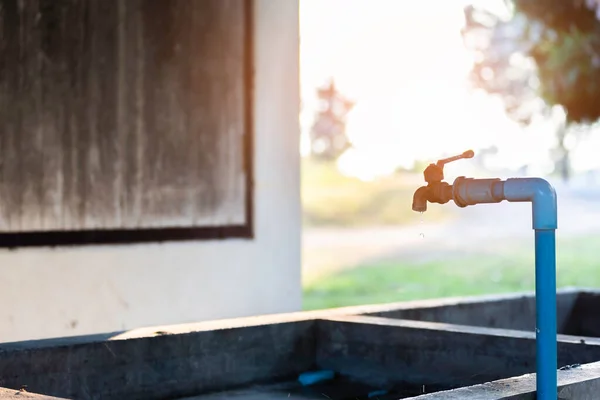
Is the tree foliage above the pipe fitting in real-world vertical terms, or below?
above

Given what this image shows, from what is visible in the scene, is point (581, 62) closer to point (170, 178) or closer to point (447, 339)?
point (170, 178)

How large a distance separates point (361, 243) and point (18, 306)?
14.3m

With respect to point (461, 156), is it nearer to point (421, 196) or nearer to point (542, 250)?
point (421, 196)

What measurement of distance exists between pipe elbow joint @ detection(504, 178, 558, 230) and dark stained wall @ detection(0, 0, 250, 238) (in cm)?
300

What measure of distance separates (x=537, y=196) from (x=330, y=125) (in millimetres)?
18482

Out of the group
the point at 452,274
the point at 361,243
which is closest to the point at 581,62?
the point at 452,274

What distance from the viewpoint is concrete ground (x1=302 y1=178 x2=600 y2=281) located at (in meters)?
17.5

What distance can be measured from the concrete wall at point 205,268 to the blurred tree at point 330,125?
14.1 metres

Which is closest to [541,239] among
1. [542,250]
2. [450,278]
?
[542,250]

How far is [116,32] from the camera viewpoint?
15.7 ft

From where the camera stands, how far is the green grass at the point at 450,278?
500 inches

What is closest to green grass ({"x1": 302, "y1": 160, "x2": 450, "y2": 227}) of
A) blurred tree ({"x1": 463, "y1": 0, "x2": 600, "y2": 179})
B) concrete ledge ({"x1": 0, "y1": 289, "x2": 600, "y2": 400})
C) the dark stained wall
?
blurred tree ({"x1": 463, "y1": 0, "x2": 600, "y2": 179})

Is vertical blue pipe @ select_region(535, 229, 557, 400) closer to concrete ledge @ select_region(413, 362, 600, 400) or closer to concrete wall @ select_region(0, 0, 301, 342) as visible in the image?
concrete ledge @ select_region(413, 362, 600, 400)

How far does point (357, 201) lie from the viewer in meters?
19.8
